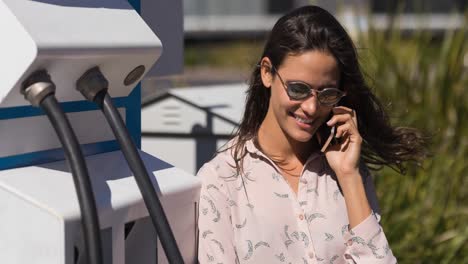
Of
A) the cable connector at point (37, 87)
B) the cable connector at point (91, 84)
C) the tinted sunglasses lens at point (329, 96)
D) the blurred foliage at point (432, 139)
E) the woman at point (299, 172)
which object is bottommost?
the blurred foliage at point (432, 139)

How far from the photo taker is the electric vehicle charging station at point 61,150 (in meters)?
1.91

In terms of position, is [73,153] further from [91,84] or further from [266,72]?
[266,72]

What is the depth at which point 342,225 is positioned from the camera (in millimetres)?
2568

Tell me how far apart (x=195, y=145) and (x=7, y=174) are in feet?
5.56

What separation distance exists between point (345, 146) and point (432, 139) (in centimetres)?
152

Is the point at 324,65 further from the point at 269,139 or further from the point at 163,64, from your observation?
the point at 163,64

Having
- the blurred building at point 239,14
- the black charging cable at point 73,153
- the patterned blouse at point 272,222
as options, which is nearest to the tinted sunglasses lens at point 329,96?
the patterned blouse at point 272,222

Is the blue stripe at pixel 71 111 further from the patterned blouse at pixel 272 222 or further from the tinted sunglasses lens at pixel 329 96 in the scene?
the tinted sunglasses lens at pixel 329 96

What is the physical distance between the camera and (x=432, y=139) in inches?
160

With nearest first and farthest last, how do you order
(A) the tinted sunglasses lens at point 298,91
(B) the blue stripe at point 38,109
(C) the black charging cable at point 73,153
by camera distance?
(C) the black charging cable at point 73,153, (B) the blue stripe at point 38,109, (A) the tinted sunglasses lens at point 298,91

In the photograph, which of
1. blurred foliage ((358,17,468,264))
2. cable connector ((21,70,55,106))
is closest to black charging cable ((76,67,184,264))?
cable connector ((21,70,55,106))

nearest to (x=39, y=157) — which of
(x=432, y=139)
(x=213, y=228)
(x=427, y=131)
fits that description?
(x=213, y=228)

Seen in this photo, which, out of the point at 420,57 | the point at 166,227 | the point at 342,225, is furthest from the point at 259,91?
the point at 420,57

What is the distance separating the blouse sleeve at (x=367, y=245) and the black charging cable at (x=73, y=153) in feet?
2.81
